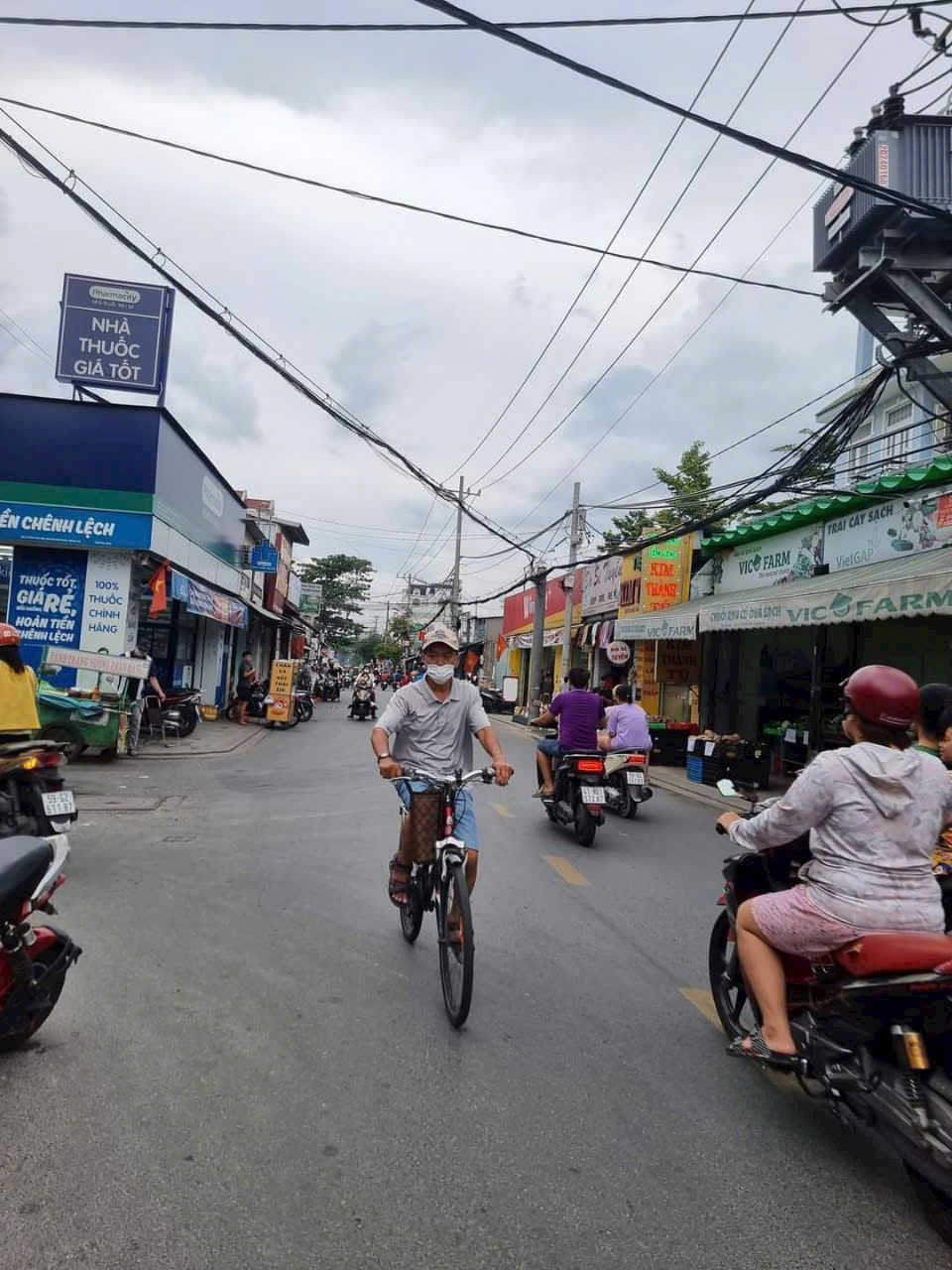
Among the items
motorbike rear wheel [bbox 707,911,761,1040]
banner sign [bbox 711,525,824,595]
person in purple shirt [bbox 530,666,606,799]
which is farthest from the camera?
banner sign [bbox 711,525,824,595]

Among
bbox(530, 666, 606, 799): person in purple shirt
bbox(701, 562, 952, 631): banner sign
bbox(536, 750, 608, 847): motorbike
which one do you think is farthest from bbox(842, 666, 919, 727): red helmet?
bbox(701, 562, 952, 631): banner sign

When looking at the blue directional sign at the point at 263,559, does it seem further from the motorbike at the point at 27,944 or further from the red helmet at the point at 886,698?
the red helmet at the point at 886,698

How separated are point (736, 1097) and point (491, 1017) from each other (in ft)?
3.73

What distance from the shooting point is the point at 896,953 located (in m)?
2.63

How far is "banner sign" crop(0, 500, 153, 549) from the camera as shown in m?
15.0

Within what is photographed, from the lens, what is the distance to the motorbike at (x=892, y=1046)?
248 centimetres

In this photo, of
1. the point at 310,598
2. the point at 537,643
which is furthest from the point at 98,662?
the point at 310,598

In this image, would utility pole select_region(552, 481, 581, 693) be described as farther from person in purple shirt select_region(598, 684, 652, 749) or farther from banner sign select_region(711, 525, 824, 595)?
person in purple shirt select_region(598, 684, 652, 749)

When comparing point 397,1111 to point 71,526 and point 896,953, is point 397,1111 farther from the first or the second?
point 71,526

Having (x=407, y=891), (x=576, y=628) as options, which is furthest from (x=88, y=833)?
(x=576, y=628)

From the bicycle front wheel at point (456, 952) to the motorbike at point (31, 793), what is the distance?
284 centimetres

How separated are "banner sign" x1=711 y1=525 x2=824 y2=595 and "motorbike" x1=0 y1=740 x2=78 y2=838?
12.2 meters

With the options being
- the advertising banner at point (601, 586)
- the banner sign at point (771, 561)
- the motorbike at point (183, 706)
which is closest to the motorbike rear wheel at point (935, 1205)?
the banner sign at point (771, 561)

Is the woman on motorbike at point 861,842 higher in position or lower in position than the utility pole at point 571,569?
lower
